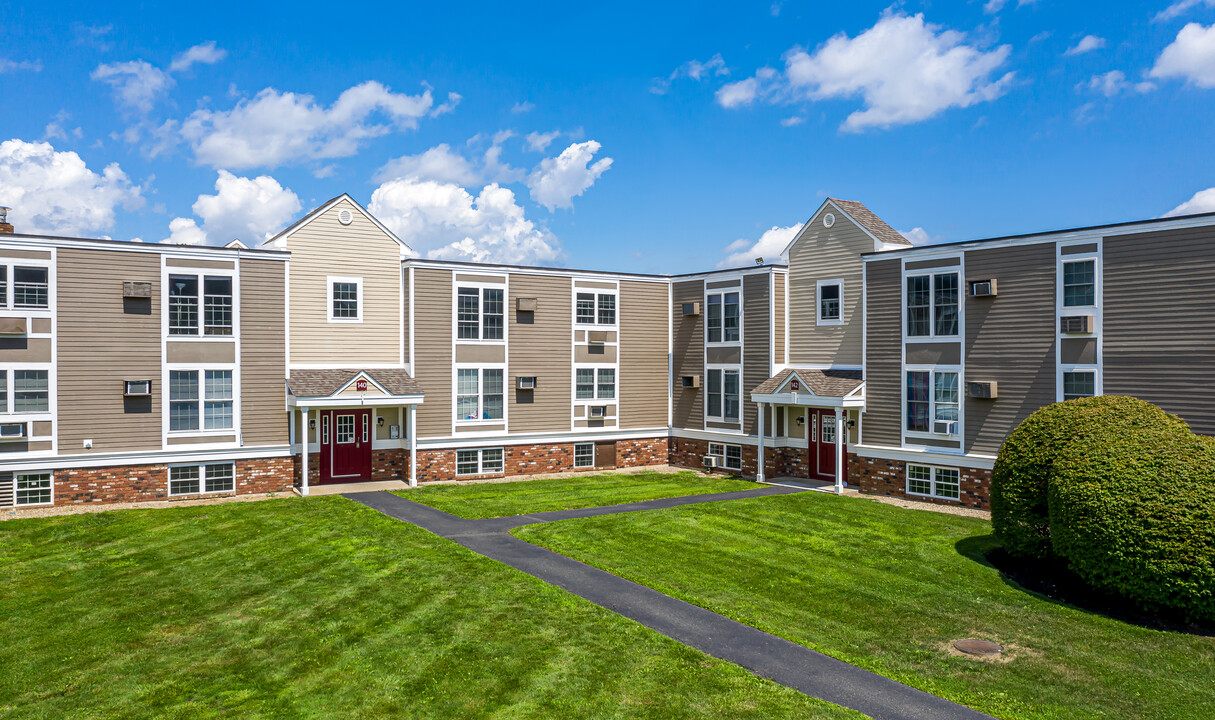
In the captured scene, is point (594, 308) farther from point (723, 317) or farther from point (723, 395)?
point (723, 395)

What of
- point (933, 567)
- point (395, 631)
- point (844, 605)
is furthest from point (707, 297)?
point (395, 631)

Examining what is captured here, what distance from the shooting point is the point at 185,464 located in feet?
68.7

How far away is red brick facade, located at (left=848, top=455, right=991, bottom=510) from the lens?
20.3 m

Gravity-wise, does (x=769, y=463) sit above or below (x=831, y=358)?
below

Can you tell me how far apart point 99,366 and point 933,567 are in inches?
835

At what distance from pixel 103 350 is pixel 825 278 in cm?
2142

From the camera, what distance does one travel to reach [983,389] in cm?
2002

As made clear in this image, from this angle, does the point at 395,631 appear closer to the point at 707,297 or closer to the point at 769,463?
the point at 769,463

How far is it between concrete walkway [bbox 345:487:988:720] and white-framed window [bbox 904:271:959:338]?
11773 millimetres

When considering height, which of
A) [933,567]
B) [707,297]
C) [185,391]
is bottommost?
[933,567]

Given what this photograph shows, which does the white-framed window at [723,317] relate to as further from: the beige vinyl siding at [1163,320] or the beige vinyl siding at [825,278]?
the beige vinyl siding at [1163,320]

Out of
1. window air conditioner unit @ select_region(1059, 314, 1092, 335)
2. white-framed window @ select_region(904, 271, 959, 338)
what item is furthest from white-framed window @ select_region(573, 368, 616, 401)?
window air conditioner unit @ select_region(1059, 314, 1092, 335)

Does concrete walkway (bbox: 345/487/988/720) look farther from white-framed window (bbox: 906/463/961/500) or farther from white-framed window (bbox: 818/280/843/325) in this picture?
white-framed window (bbox: 818/280/843/325)

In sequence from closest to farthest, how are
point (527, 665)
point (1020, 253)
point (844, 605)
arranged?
point (527, 665), point (844, 605), point (1020, 253)
